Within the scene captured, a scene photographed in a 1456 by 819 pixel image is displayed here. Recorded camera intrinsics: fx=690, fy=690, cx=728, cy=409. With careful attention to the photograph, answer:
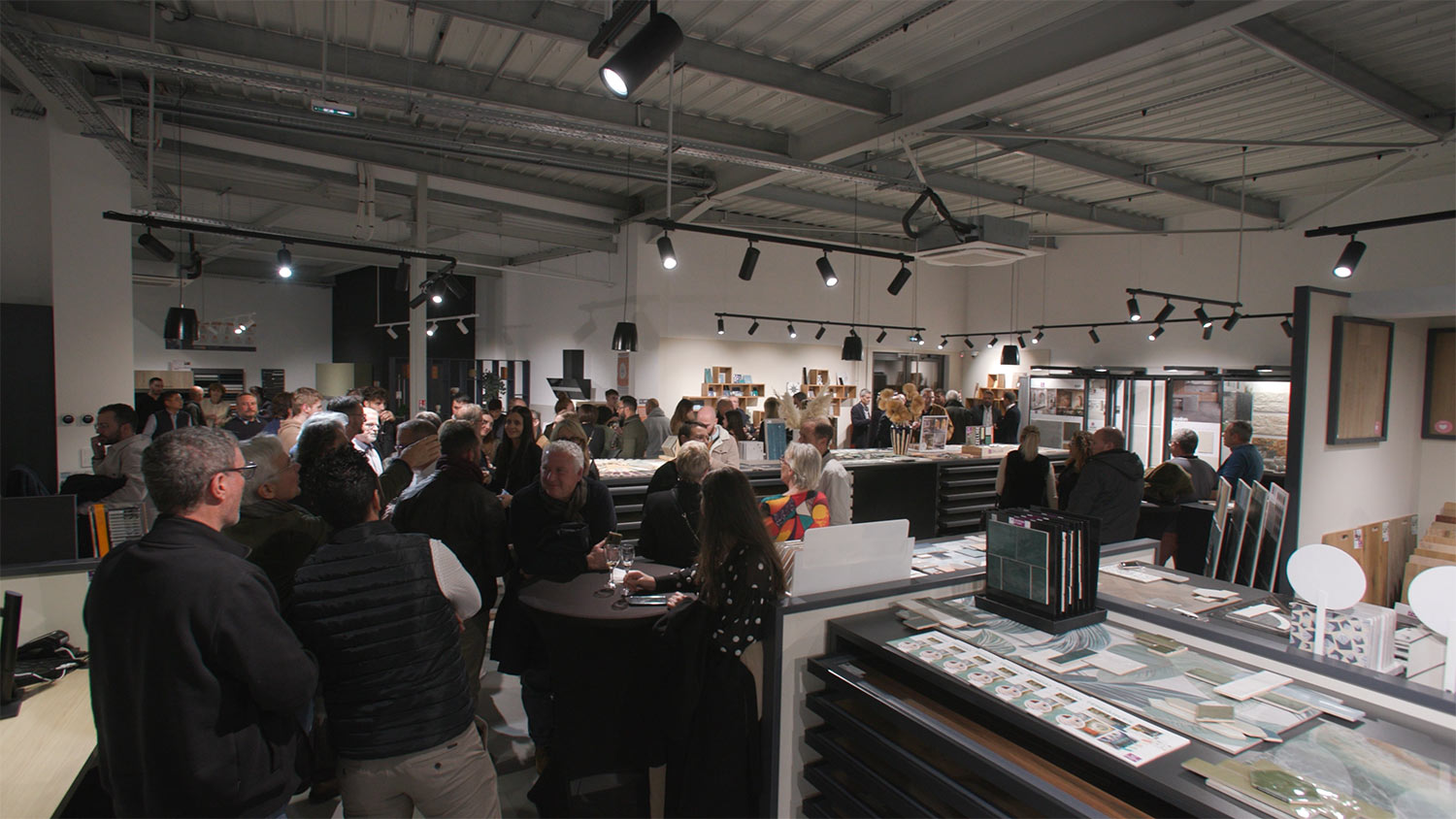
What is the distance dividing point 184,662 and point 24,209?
21.3ft

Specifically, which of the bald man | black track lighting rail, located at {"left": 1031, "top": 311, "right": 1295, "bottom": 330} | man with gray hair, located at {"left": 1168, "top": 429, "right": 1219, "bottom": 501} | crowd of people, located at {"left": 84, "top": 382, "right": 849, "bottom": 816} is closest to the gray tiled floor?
crowd of people, located at {"left": 84, "top": 382, "right": 849, "bottom": 816}

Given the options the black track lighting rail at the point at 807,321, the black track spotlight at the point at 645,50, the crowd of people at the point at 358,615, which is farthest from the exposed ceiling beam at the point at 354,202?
Result: the black track spotlight at the point at 645,50

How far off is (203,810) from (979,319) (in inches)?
546

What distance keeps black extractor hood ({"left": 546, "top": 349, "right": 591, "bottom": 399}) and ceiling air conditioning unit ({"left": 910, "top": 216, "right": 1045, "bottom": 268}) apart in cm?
704

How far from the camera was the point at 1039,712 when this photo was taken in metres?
1.88

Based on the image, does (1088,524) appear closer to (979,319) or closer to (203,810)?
(203,810)

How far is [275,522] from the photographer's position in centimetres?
255

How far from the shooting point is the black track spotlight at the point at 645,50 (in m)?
2.62

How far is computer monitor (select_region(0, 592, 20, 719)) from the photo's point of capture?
7.68 feet

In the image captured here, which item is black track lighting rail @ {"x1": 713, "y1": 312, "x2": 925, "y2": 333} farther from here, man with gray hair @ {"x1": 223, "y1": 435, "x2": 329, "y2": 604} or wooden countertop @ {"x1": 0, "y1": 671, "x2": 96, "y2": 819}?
wooden countertop @ {"x1": 0, "y1": 671, "x2": 96, "y2": 819}

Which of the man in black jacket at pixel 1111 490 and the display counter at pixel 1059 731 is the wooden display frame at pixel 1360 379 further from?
the display counter at pixel 1059 731

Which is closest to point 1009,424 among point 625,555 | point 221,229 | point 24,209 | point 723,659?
point 625,555

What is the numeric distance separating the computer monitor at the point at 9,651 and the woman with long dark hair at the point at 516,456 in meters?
2.86

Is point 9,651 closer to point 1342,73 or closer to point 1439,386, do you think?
point 1439,386
